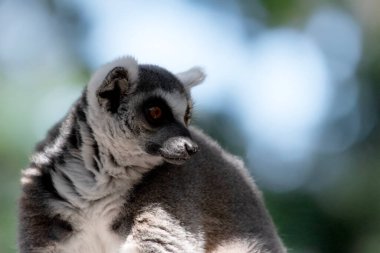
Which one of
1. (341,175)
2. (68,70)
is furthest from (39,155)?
(341,175)

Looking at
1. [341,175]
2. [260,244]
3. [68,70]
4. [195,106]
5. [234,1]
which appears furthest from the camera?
[234,1]

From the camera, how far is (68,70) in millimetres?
8430

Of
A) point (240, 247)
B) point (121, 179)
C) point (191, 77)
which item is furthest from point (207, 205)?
point (191, 77)

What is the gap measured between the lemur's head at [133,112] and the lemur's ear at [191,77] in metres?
0.24

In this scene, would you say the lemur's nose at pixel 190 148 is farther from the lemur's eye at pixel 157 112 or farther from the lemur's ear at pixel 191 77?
the lemur's ear at pixel 191 77

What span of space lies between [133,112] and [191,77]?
0.48m

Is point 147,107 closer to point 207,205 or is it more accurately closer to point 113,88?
point 113,88

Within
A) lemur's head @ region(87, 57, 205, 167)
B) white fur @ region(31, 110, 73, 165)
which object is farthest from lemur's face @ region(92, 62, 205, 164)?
white fur @ region(31, 110, 73, 165)

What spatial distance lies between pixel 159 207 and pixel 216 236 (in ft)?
1.04

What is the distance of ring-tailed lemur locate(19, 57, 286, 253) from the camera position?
3.56 m

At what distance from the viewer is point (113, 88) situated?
3.68m

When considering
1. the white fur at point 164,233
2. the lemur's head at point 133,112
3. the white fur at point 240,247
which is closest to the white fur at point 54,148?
the lemur's head at point 133,112

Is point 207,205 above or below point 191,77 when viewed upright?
below

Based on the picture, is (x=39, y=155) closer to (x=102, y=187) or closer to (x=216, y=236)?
(x=102, y=187)
